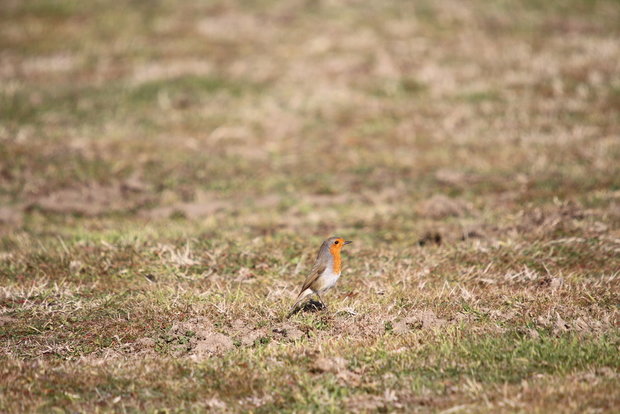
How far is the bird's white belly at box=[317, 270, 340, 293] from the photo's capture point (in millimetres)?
8172

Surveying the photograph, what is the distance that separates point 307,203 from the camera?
14188mm

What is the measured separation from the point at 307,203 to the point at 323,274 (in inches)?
238

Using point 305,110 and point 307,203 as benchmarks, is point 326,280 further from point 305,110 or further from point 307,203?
point 305,110

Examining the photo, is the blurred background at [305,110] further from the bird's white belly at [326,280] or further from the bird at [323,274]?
the bird's white belly at [326,280]

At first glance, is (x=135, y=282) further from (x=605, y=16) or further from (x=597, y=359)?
(x=605, y=16)

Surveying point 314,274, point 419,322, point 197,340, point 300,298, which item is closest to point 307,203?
point 300,298

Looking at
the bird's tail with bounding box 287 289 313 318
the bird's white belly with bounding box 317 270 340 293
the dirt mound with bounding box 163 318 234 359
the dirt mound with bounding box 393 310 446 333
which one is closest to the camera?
the dirt mound with bounding box 163 318 234 359

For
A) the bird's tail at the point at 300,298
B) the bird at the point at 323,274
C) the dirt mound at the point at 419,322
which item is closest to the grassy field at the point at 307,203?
the dirt mound at the point at 419,322

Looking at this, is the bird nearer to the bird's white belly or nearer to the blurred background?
the bird's white belly

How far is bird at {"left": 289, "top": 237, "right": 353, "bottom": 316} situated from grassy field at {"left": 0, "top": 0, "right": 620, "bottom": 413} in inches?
11.4

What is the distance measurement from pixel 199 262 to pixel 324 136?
8.81 metres

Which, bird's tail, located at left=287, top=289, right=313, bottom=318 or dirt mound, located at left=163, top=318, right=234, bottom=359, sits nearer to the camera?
dirt mound, located at left=163, top=318, right=234, bottom=359

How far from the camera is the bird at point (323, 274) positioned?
26.9ft

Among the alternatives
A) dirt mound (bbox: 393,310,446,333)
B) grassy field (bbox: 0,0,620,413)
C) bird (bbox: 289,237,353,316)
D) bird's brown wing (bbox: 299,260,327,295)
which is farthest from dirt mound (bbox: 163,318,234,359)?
dirt mound (bbox: 393,310,446,333)
